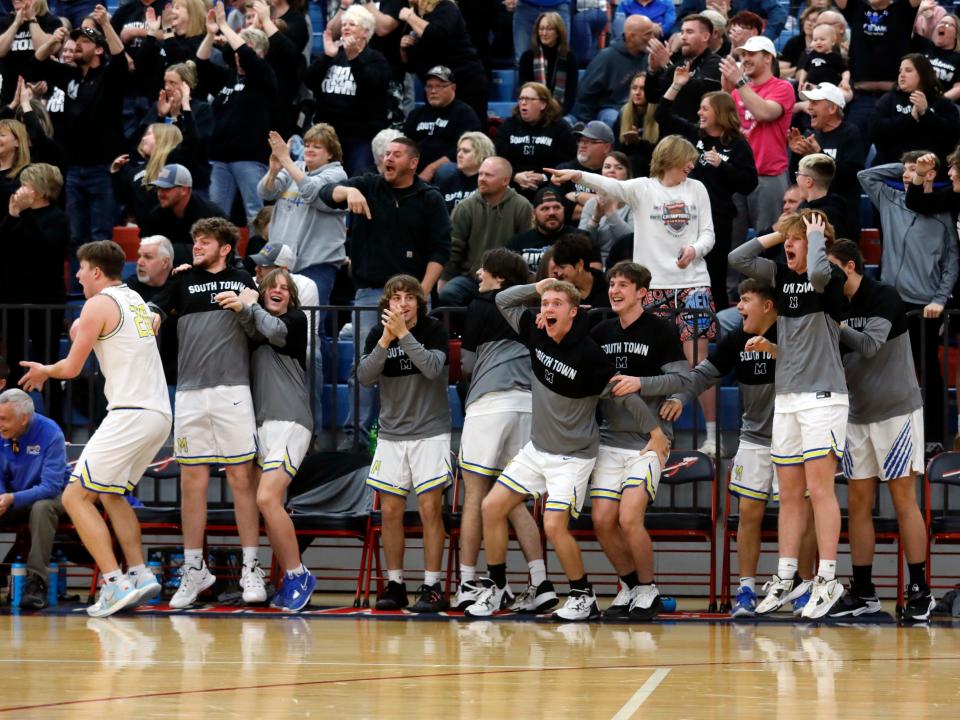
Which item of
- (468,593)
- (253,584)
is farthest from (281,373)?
(468,593)

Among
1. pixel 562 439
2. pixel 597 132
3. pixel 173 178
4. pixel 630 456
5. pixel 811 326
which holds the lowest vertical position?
pixel 630 456

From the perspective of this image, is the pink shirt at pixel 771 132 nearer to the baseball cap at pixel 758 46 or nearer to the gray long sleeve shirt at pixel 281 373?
the baseball cap at pixel 758 46

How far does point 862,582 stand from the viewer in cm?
1011

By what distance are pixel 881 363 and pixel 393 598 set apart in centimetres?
354

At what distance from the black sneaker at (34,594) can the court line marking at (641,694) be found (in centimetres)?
458

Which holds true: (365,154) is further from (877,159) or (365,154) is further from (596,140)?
(877,159)

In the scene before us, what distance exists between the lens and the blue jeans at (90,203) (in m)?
14.6

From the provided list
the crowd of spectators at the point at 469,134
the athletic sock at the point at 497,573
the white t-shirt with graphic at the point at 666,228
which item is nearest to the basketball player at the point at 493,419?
the athletic sock at the point at 497,573

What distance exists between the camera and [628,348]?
10.2 metres

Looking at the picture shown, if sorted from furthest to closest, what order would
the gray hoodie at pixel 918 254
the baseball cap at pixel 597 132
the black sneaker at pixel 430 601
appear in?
the baseball cap at pixel 597 132, the gray hoodie at pixel 918 254, the black sneaker at pixel 430 601

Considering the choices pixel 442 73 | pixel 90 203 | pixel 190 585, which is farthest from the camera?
pixel 90 203

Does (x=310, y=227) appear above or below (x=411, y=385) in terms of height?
above

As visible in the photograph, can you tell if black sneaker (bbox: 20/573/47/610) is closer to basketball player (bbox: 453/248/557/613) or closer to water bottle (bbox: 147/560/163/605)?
water bottle (bbox: 147/560/163/605)

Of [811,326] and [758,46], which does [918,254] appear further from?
[758,46]
